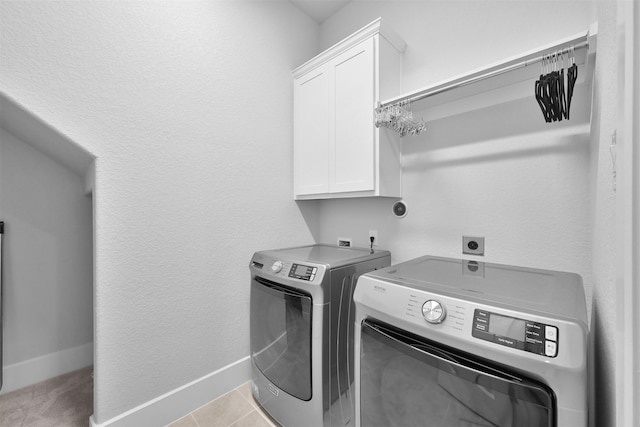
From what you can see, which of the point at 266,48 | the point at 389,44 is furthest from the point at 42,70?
the point at 389,44

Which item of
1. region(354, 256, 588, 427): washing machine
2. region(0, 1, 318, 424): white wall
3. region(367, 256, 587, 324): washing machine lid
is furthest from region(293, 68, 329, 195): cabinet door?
region(354, 256, 588, 427): washing machine

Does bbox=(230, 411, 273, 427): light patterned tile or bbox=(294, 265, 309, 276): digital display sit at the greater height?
bbox=(294, 265, 309, 276): digital display

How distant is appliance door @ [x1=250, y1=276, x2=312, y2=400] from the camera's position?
Result: 1286 millimetres

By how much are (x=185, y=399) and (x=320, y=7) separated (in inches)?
119

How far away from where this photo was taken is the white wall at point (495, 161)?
1.17 metres

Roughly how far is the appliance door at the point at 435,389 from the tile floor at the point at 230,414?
31.7 inches

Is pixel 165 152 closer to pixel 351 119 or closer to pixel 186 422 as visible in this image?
pixel 351 119

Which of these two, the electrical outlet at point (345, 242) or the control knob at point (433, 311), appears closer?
the control knob at point (433, 311)

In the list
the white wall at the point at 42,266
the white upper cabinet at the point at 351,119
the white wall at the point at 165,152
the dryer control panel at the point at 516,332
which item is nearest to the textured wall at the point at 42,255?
the white wall at the point at 42,266

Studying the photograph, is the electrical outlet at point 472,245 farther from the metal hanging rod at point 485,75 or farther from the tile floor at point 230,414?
the tile floor at point 230,414

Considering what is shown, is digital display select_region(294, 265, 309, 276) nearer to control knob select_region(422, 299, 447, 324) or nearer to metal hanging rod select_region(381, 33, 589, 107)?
control knob select_region(422, 299, 447, 324)

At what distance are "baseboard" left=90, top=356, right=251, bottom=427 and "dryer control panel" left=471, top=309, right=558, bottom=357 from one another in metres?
1.60

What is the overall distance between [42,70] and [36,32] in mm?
157

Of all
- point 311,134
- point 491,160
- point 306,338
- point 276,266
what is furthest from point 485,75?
point 306,338
